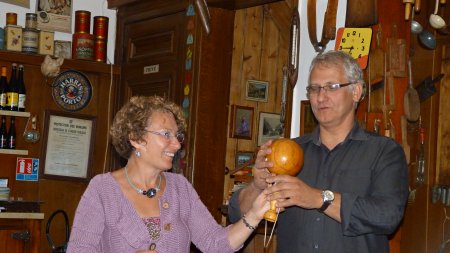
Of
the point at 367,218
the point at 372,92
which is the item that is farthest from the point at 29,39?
the point at 367,218

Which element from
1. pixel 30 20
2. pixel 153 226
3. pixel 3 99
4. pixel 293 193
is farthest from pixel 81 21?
pixel 293 193

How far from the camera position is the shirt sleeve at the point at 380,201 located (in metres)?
2.53

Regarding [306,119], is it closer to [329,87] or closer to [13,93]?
[329,87]

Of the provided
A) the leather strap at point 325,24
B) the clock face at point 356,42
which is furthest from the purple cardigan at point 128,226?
the leather strap at point 325,24

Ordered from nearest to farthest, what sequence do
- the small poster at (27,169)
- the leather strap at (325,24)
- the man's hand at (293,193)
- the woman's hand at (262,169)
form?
the man's hand at (293,193) → the woman's hand at (262,169) → the leather strap at (325,24) → the small poster at (27,169)

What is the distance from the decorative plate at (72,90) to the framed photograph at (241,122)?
1.22 meters

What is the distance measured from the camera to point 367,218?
2527mm

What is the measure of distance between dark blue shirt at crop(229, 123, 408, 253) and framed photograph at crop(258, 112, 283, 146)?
314cm

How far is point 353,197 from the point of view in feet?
8.38

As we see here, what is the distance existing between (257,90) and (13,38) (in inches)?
79.0

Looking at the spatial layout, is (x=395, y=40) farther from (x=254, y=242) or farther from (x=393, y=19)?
(x=254, y=242)

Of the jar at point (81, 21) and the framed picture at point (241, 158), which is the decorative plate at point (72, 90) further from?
the framed picture at point (241, 158)

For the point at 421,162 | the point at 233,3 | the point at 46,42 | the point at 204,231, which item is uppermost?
the point at 233,3

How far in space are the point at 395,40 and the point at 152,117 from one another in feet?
5.64
